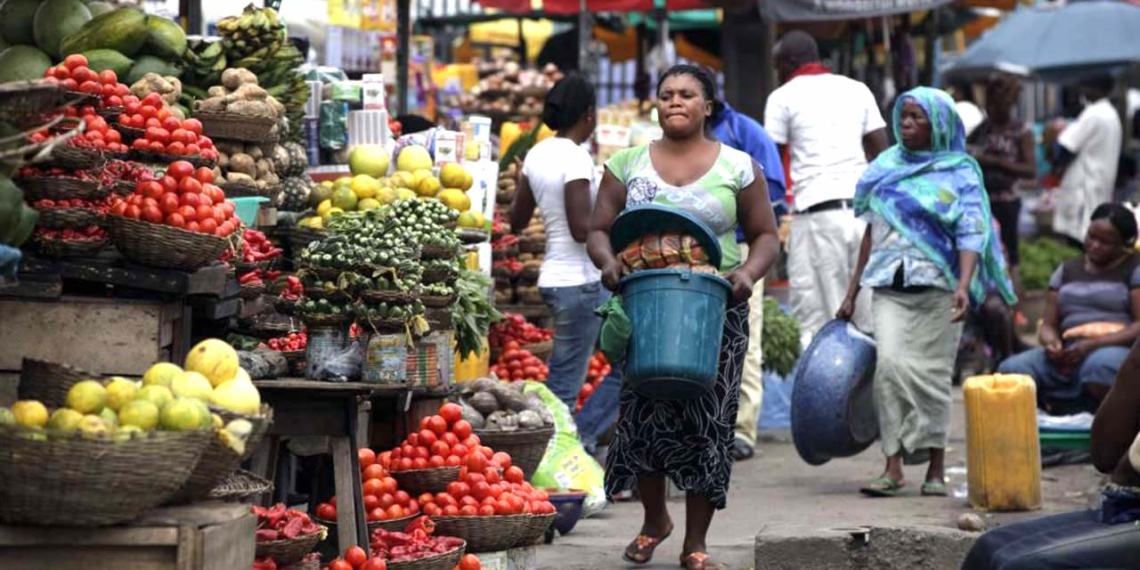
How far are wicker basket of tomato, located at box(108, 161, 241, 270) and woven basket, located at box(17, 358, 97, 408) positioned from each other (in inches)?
29.3

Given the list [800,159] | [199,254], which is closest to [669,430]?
[199,254]

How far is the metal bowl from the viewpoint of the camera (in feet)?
30.6

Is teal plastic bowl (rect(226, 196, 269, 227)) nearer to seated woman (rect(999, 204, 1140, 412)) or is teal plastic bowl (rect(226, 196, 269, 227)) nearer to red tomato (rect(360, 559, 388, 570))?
red tomato (rect(360, 559, 388, 570))

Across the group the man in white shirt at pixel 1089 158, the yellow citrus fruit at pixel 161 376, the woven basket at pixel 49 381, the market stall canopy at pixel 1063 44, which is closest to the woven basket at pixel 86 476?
the yellow citrus fruit at pixel 161 376

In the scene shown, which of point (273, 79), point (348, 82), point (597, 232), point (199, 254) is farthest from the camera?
point (348, 82)

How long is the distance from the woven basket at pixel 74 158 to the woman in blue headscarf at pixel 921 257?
467 cm

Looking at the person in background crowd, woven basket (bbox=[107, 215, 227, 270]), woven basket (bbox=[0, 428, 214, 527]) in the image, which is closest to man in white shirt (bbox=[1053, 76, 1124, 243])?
the person in background crowd

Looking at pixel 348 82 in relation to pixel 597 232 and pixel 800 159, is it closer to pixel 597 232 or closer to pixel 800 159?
pixel 597 232

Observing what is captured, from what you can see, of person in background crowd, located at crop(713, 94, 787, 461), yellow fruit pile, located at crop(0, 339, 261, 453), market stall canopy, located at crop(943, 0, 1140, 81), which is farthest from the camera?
market stall canopy, located at crop(943, 0, 1140, 81)

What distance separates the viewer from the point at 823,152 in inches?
430

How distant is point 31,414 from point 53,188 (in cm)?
116

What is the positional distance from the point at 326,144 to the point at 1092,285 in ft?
13.7

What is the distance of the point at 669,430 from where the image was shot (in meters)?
7.48

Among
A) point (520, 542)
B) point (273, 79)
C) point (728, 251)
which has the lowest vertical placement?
point (520, 542)
